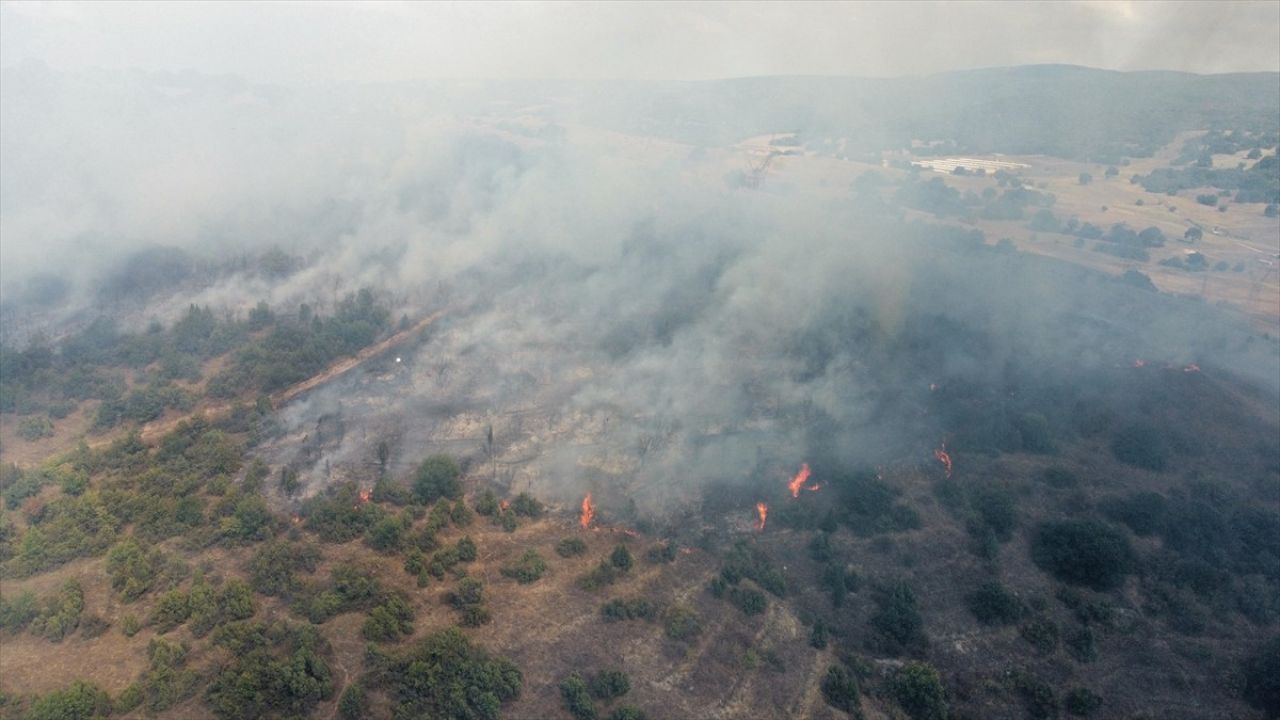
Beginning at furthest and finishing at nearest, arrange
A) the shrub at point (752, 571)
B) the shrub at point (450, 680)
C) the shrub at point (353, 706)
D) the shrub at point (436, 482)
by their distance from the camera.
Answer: the shrub at point (436, 482) < the shrub at point (752, 571) < the shrub at point (450, 680) < the shrub at point (353, 706)

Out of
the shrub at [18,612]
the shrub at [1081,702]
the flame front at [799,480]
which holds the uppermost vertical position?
the flame front at [799,480]

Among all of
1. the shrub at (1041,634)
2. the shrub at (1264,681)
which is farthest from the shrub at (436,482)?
the shrub at (1264,681)

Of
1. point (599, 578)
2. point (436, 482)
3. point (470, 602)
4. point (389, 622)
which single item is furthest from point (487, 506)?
point (389, 622)

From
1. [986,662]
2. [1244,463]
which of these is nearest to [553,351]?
[986,662]

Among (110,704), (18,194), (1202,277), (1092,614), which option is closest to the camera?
(110,704)

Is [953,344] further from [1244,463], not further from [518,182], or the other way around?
[518,182]

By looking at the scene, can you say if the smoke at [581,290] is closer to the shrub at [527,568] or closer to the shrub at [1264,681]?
the shrub at [527,568]

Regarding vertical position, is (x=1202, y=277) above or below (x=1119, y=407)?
above
